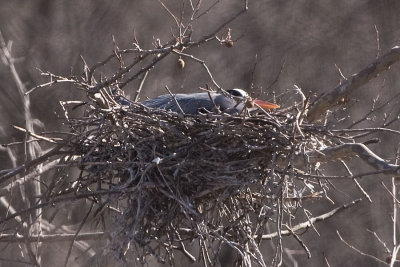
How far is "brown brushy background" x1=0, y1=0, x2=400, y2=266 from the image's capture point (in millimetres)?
8719

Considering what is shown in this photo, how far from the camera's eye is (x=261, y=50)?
908cm

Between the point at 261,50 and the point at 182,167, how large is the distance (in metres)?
4.52

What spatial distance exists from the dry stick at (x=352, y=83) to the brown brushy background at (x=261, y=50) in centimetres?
→ 372

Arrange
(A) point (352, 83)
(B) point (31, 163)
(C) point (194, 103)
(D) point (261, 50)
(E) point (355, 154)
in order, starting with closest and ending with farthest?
(E) point (355, 154), (A) point (352, 83), (B) point (31, 163), (C) point (194, 103), (D) point (261, 50)

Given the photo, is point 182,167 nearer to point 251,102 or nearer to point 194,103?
point 251,102

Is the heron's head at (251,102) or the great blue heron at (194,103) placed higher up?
the great blue heron at (194,103)

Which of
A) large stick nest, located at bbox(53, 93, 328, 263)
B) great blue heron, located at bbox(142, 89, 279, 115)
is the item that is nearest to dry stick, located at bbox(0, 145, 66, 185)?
large stick nest, located at bbox(53, 93, 328, 263)

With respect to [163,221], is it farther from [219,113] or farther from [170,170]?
[219,113]

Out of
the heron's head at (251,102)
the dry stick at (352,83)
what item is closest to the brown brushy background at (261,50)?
the heron's head at (251,102)

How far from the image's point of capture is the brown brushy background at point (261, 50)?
8719 millimetres

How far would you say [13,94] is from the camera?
340 inches

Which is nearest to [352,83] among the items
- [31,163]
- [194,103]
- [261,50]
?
[194,103]

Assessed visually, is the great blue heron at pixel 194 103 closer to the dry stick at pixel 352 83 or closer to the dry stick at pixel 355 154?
the dry stick at pixel 352 83

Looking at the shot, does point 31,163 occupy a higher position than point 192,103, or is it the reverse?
point 192,103
